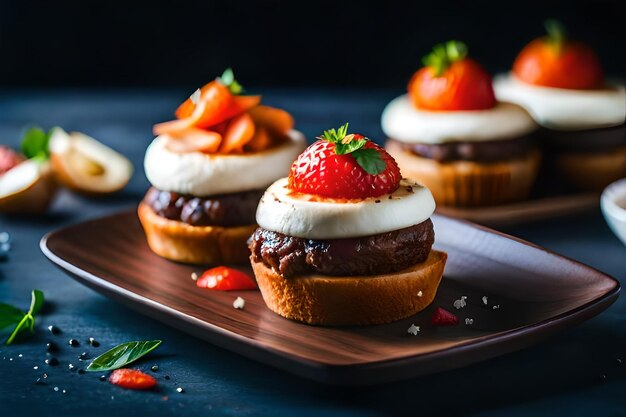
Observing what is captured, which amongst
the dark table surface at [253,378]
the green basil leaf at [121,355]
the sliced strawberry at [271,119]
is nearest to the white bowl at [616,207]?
the dark table surface at [253,378]

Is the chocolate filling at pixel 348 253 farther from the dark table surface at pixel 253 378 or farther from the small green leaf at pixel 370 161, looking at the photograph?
the dark table surface at pixel 253 378

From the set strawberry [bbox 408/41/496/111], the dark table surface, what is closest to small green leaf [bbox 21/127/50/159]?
the dark table surface

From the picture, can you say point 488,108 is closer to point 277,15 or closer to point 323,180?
point 323,180

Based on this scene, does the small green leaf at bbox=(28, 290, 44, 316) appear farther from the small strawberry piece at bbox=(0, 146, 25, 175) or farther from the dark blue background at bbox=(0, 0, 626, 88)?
the dark blue background at bbox=(0, 0, 626, 88)

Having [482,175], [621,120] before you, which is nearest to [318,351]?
[482,175]

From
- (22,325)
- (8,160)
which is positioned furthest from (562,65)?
(22,325)

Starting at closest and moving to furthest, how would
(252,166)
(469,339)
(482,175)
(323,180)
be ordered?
(469,339) → (323,180) → (252,166) → (482,175)
